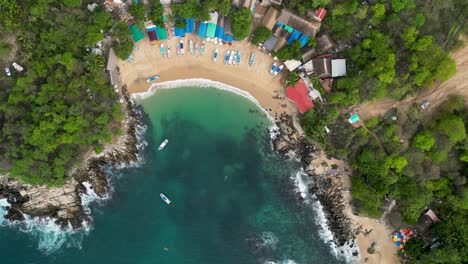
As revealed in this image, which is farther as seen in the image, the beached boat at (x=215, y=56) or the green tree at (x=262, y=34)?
the beached boat at (x=215, y=56)

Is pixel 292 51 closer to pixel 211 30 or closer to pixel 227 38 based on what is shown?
pixel 227 38

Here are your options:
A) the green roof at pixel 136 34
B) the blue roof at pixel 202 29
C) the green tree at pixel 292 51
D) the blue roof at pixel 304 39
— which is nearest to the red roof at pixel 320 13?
the blue roof at pixel 304 39

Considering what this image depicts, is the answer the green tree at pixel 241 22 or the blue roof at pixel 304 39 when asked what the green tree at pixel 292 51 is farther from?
the green tree at pixel 241 22

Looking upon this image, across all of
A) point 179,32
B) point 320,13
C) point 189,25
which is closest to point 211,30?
point 189,25

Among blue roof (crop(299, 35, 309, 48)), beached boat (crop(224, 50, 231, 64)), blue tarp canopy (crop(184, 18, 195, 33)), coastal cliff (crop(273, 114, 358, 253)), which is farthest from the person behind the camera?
coastal cliff (crop(273, 114, 358, 253))

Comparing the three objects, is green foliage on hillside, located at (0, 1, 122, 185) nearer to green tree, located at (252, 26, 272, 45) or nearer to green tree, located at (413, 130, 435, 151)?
green tree, located at (252, 26, 272, 45)

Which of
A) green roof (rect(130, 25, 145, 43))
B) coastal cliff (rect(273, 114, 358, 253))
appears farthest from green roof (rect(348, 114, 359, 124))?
green roof (rect(130, 25, 145, 43))
